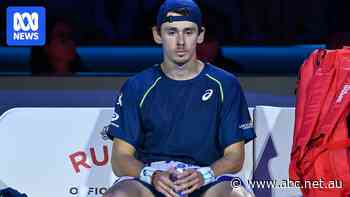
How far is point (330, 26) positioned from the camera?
16.5ft

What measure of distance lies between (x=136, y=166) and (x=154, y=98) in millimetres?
339

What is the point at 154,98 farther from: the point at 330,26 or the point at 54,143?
the point at 330,26

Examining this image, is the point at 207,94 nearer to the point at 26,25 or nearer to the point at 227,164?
the point at 227,164

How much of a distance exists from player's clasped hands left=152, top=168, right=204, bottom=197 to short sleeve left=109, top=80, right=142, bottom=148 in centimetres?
32

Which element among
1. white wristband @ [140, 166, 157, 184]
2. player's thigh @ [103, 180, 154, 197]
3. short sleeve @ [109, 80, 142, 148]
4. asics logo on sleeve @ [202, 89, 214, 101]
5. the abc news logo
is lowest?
player's thigh @ [103, 180, 154, 197]

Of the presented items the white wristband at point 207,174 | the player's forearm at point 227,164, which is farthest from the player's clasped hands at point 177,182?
the player's forearm at point 227,164

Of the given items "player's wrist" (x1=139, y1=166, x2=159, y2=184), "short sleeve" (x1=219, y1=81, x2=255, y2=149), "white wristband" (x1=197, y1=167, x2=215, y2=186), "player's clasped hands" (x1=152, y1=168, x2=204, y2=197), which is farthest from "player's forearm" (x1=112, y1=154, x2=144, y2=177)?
"short sleeve" (x1=219, y1=81, x2=255, y2=149)

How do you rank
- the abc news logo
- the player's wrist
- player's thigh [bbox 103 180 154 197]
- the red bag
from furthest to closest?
the abc news logo < the red bag < the player's wrist < player's thigh [bbox 103 180 154 197]

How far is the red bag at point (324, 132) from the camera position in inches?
157

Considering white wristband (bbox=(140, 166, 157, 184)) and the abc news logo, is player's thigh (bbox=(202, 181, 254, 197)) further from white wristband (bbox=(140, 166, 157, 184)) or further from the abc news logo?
the abc news logo

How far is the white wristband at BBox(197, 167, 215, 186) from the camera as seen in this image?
3.81 metres

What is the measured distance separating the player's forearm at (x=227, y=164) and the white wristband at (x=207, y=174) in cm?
3

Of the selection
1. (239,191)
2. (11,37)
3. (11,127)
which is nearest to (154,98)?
(239,191)

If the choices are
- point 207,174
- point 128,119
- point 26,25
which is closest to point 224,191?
point 207,174
